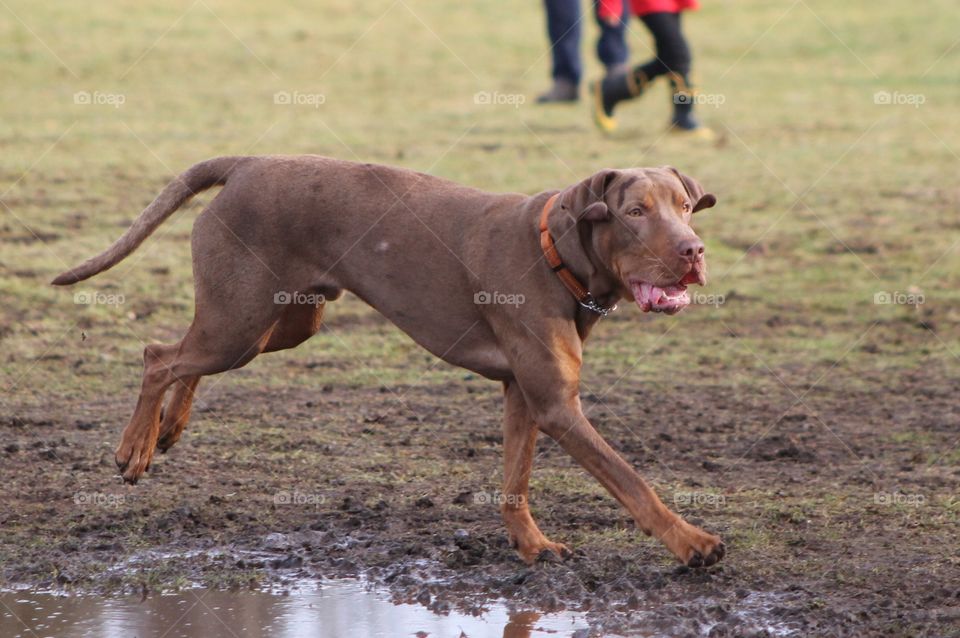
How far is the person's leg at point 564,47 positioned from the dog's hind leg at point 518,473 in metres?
10.1

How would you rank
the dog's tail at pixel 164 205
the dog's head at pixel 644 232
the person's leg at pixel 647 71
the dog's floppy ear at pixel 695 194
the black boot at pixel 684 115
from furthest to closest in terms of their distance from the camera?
the black boot at pixel 684 115 < the person's leg at pixel 647 71 < the dog's tail at pixel 164 205 < the dog's floppy ear at pixel 695 194 < the dog's head at pixel 644 232

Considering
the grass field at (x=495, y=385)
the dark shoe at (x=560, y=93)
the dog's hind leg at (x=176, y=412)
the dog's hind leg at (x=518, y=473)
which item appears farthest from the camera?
the dark shoe at (x=560, y=93)

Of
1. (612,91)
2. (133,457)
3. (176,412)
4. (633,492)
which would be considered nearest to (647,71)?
(612,91)

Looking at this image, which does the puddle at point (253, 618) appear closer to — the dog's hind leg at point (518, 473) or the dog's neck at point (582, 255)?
the dog's hind leg at point (518, 473)

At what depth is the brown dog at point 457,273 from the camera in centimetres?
526

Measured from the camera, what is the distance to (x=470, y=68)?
1777cm

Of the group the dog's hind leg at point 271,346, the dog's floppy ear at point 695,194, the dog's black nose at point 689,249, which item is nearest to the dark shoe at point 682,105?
the dog's hind leg at point 271,346

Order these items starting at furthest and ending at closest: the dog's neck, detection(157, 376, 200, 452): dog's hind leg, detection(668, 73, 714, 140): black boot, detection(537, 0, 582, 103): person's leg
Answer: detection(537, 0, 582, 103): person's leg → detection(668, 73, 714, 140): black boot → detection(157, 376, 200, 452): dog's hind leg → the dog's neck

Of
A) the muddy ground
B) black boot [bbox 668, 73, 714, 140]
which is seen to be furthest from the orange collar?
black boot [bbox 668, 73, 714, 140]

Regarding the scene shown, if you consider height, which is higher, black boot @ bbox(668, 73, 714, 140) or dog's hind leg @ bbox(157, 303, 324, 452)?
black boot @ bbox(668, 73, 714, 140)

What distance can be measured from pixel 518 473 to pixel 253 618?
1208mm

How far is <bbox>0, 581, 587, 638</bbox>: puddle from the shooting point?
501 cm

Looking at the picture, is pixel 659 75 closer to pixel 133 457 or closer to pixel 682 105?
pixel 682 105

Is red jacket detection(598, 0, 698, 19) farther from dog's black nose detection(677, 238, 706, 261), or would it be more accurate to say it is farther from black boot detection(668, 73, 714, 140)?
dog's black nose detection(677, 238, 706, 261)
